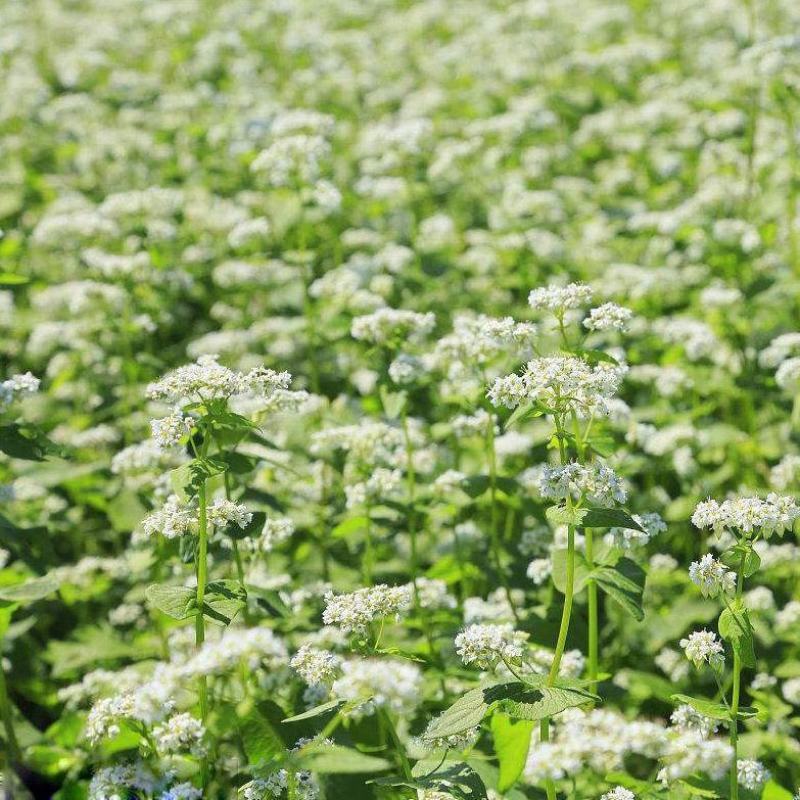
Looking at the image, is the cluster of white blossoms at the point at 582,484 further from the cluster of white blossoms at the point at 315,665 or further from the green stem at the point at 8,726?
the green stem at the point at 8,726

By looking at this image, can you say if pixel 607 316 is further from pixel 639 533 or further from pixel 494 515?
pixel 494 515

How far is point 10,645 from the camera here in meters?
5.77

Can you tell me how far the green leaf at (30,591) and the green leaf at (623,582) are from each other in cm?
213

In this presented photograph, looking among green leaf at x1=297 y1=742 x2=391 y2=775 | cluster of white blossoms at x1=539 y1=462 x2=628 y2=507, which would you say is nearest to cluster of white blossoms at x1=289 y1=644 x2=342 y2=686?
green leaf at x1=297 y1=742 x2=391 y2=775

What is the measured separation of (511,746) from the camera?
327cm

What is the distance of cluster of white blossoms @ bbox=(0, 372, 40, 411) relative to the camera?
13.9ft

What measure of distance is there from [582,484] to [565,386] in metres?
0.32

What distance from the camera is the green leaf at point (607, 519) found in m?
3.47

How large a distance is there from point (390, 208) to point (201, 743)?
656 centimetres

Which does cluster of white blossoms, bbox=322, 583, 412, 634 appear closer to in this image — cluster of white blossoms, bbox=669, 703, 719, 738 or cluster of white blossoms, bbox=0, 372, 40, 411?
cluster of white blossoms, bbox=669, 703, 719, 738

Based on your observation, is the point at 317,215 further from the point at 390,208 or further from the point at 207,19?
the point at 207,19

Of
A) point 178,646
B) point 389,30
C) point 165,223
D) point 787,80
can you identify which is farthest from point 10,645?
point 389,30

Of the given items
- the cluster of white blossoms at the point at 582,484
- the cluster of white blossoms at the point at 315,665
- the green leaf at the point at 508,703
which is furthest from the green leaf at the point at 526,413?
the cluster of white blossoms at the point at 315,665

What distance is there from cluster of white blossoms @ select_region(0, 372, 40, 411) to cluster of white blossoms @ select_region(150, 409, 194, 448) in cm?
75
